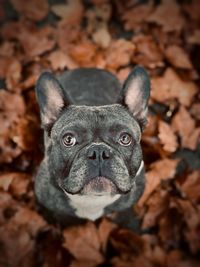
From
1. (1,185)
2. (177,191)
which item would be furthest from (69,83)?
(177,191)

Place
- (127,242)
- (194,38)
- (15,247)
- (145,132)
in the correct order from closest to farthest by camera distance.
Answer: (15,247)
(127,242)
(145,132)
(194,38)

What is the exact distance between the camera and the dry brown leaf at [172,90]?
16.2 feet

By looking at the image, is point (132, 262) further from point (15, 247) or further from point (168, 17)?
point (168, 17)

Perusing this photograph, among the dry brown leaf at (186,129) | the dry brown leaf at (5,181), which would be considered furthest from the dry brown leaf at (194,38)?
the dry brown leaf at (5,181)

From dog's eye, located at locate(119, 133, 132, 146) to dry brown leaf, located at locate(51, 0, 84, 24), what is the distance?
2.54 meters

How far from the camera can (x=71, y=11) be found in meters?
5.56

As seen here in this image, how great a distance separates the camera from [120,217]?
4.25m

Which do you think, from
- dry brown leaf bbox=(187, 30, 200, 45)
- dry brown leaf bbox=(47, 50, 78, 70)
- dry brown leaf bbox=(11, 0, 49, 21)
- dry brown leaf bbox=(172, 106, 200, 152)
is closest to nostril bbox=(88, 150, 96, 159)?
dry brown leaf bbox=(172, 106, 200, 152)

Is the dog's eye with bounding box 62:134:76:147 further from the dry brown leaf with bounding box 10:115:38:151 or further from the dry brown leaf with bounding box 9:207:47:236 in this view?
the dry brown leaf with bounding box 10:115:38:151

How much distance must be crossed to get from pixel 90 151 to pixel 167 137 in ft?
5.01

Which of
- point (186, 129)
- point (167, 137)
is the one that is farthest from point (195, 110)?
point (167, 137)

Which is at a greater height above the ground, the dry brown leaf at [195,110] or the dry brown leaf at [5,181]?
the dry brown leaf at [195,110]

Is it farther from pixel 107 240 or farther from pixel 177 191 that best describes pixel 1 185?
pixel 177 191

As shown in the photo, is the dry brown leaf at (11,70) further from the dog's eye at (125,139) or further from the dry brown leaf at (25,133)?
the dog's eye at (125,139)
